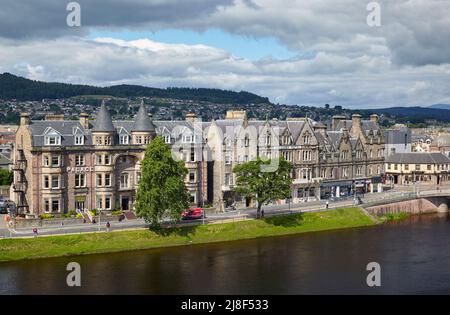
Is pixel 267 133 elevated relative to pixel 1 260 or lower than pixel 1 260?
elevated

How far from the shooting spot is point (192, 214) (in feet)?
314

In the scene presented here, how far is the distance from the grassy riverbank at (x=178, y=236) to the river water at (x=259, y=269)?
5.87ft

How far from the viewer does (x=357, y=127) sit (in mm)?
135375

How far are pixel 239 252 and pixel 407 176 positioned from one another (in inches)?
2910

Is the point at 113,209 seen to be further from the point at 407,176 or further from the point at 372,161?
the point at 407,176

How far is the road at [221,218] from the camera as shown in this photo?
83750 mm

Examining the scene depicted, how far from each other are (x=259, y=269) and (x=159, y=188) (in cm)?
1900

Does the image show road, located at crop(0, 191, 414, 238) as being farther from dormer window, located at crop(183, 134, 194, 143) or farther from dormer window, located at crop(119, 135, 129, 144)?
dormer window, located at crop(119, 135, 129, 144)

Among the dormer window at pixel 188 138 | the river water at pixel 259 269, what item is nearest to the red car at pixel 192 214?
the river water at pixel 259 269

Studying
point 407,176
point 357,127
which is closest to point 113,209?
point 357,127

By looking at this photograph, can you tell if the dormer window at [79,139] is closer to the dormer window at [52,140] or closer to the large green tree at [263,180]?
the dormer window at [52,140]

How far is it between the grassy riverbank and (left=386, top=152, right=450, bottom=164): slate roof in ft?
135

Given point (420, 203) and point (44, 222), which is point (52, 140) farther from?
point (420, 203)

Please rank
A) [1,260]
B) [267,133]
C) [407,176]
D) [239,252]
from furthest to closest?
1. [407,176]
2. [267,133]
3. [239,252]
4. [1,260]
